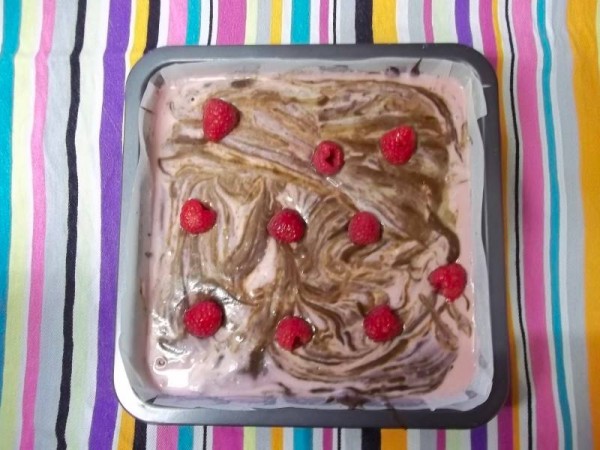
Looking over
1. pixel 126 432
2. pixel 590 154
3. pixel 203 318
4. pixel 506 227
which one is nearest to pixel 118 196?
pixel 203 318

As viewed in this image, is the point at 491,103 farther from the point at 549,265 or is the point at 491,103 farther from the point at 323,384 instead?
the point at 323,384

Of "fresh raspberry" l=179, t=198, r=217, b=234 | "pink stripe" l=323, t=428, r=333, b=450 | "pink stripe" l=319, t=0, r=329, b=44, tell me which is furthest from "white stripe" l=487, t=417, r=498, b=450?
"pink stripe" l=319, t=0, r=329, b=44

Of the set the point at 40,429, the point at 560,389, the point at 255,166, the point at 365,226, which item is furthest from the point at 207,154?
the point at 560,389

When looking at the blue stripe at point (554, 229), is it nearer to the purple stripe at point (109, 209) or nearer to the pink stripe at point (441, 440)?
the pink stripe at point (441, 440)

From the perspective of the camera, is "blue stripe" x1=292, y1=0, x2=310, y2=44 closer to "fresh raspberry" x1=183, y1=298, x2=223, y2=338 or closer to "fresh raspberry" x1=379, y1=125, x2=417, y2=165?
"fresh raspberry" x1=379, y1=125, x2=417, y2=165

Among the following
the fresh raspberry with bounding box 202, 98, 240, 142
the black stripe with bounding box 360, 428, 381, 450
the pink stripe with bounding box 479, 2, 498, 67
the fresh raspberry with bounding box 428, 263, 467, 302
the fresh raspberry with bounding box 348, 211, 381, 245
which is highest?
the pink stripe with bounding box 479, 2, 498, 67

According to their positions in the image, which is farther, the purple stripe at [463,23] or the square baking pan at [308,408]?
the purple stripe at [463,23]

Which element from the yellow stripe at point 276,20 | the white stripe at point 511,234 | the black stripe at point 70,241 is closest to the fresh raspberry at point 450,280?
the white stripe at point 511,234
